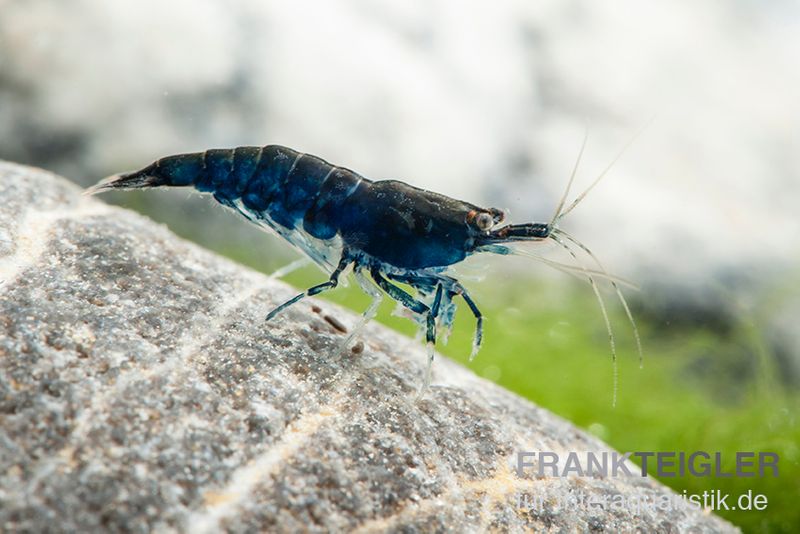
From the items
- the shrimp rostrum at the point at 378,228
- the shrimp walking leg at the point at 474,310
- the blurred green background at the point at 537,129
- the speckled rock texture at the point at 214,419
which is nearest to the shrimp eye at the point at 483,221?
the shrimp rostrum at the point at 378,228

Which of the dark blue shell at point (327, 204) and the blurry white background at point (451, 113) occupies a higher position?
the blurry white background at point (451, 113)

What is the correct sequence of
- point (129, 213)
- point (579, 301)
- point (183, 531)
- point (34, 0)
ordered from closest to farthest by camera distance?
point (183, 531) < point (129, 213) < point (579, 301) < point (34, 0)

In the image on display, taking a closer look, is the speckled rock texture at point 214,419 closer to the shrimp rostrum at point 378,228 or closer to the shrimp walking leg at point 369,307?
the shrimp walking leg at point 369,307

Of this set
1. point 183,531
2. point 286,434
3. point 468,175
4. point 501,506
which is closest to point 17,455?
point 183,531

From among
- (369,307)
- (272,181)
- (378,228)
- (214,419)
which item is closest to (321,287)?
(369,307)

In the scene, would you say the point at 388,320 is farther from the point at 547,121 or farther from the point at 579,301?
the point at 547,121

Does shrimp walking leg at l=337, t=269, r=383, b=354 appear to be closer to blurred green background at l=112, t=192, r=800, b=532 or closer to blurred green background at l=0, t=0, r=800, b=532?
blurred green background at l=112, t=192, r=800, b=532

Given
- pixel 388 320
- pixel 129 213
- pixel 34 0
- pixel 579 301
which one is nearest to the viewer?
pixel 129 213

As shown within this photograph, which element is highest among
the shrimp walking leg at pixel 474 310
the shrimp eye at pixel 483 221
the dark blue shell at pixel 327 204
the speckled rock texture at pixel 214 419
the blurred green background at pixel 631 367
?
the blurred green background at pixel 631 367
